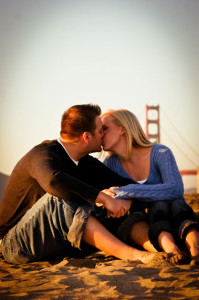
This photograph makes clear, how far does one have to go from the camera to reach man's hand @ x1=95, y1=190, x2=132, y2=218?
187 cm

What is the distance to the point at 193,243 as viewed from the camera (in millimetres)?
1673

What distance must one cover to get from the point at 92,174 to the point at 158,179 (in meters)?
0.47

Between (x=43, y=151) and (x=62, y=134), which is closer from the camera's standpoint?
(x=43, y=151)

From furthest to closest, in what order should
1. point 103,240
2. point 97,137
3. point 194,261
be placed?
point 97,137 → point 103,240 → point 194,261

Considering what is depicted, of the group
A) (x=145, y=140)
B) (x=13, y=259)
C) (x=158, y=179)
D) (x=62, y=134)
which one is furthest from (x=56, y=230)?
(x=145, y=140)

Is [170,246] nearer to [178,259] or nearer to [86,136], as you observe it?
[178,259]

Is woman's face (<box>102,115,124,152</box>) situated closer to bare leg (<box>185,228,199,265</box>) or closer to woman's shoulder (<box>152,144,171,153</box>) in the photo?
woman's shoulder (<box>152,144,171,153</box>)

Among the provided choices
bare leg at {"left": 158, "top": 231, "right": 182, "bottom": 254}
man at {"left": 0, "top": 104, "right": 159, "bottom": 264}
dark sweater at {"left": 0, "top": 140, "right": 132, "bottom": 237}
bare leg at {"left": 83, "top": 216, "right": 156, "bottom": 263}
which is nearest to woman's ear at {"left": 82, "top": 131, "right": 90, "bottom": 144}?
man at {"left": 0, "top": 104, "right": 159, "bottom": 264}

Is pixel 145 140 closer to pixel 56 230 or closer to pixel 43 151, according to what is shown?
pixel 43 151

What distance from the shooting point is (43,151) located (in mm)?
1951

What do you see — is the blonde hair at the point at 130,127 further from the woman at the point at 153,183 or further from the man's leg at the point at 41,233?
the man's leg at the point at 41,233

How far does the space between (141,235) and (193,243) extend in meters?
0.35

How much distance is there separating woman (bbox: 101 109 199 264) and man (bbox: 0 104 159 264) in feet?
0.49

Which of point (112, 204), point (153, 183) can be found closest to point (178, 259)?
point (112, 204)
